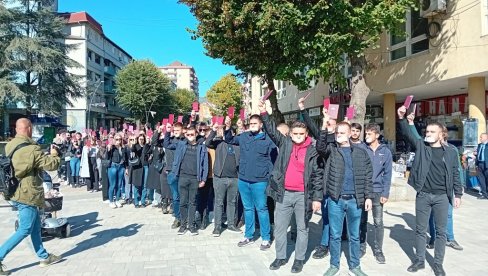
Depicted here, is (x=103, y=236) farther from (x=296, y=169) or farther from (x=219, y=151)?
(x=296, y=169)

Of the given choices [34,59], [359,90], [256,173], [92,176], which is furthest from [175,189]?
[34,59]

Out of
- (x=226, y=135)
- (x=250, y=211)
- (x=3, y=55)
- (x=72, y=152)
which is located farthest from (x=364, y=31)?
(x=3, y=55)

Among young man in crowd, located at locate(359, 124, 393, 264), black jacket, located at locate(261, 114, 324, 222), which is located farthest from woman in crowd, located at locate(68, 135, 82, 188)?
young man in crowd, located at locate(359, 124, 393, 264)

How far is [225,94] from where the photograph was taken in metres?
51.0

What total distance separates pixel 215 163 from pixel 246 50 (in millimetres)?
6937

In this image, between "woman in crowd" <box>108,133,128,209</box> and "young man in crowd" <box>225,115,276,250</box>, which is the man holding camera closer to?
"young man in crowd" <box>225,115,276,250</box>

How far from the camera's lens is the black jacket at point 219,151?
6762 mm

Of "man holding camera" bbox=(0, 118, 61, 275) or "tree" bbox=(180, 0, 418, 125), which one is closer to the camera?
"man holding camera" bbox=(0, 118, 61, 275)

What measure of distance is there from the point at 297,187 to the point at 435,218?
5.62 feet

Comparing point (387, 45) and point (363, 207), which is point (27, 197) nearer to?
point (363, 207)

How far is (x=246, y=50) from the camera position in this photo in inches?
511

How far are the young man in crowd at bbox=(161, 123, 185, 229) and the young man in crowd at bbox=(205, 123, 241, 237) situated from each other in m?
0.82

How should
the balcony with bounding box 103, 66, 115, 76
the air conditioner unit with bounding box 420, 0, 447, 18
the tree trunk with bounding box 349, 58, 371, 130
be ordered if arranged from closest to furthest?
1. the tree trunk with bounding box 349, 58, 371, 130
2. the air conditioner unit with bounding box 420, 0, 447, 18
3. the balcony with bounding box 103, 66, 115, 76

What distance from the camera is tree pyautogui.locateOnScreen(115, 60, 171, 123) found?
54000mm
